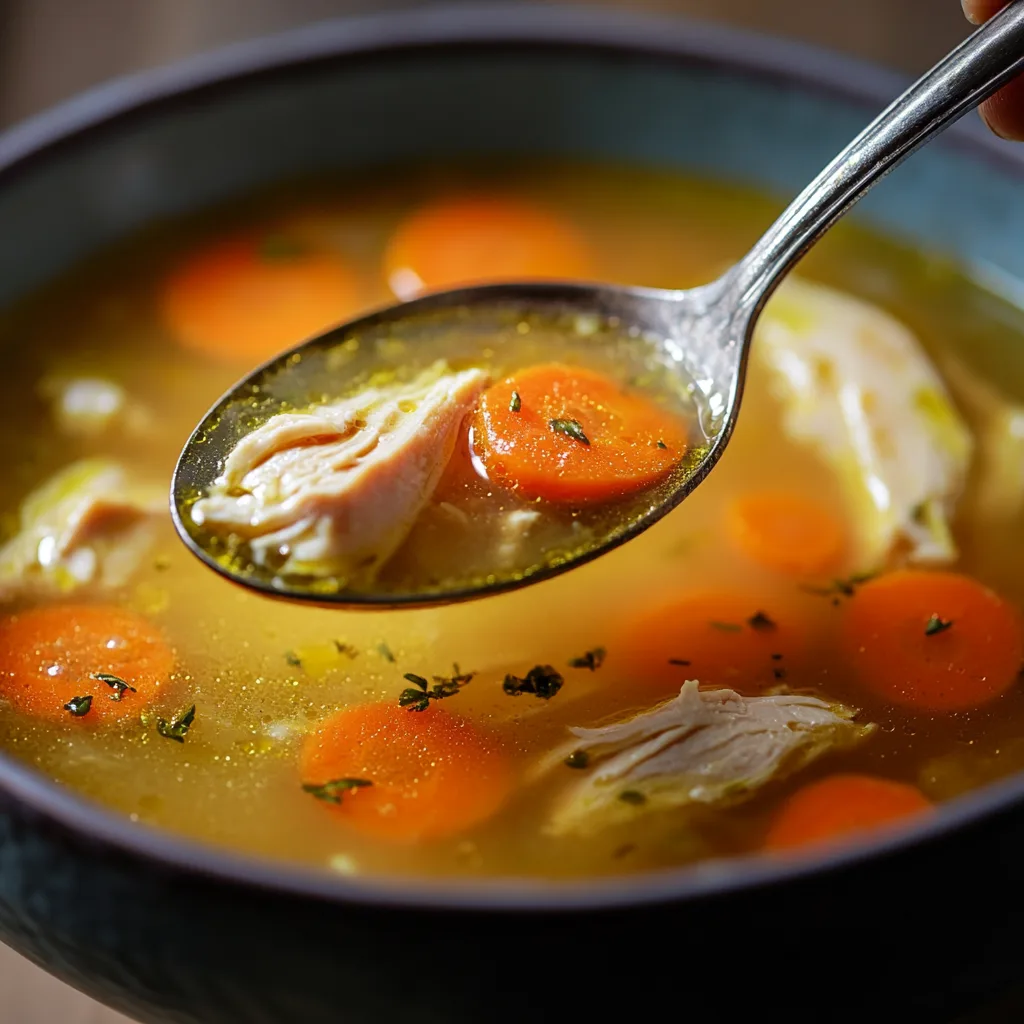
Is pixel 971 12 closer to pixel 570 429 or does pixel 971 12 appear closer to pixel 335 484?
pixel 570 429

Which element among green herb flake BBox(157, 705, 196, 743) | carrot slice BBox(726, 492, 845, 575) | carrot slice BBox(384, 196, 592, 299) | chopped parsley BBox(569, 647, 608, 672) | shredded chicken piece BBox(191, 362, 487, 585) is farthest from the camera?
carrot slice BBox(384, 196, 592, 299)

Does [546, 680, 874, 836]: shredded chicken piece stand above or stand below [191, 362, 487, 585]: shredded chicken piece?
below

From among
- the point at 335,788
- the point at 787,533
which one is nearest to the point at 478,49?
the point at 787,533

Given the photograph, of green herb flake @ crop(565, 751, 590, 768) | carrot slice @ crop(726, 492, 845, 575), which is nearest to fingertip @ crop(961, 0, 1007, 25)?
carrot slice @ crop(726, 492, 845, 575)

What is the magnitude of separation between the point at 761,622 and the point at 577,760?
31 cm

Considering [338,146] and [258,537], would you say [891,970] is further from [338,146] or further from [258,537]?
[338,146]

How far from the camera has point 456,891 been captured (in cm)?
95

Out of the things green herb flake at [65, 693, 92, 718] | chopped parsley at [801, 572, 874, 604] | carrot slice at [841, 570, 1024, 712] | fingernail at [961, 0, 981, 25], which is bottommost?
carrot slice at [841, 570, 1024, 712]

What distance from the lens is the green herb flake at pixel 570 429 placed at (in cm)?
141

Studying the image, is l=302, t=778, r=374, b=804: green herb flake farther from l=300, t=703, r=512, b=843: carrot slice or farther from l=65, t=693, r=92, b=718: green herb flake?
l=65, t=693, r=92, b=718: green herb flake

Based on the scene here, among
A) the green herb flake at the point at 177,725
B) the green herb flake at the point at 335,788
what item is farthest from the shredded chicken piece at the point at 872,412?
the green herb flake at the point at 177,725

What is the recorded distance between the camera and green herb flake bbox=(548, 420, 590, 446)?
1.41 metres

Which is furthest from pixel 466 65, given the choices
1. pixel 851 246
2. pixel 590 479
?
pixel 590 479

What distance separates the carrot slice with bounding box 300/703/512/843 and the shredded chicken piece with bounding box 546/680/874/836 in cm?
8
